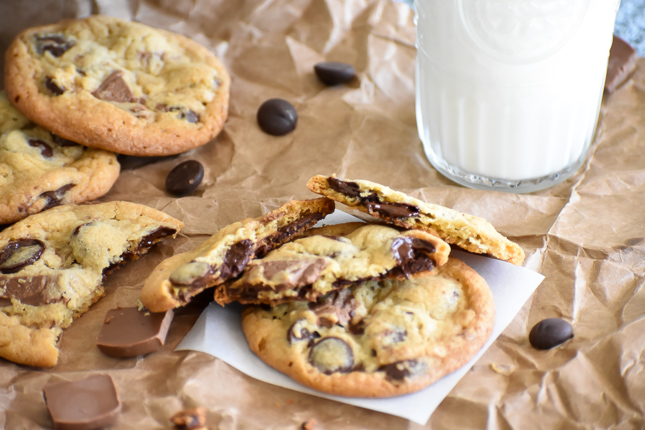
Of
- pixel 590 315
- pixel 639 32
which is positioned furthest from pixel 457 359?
pixel 639 32

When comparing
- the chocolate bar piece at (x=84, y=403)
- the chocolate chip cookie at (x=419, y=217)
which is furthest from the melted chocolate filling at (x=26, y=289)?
the chocolate chip cookie at (x=419, y=217)

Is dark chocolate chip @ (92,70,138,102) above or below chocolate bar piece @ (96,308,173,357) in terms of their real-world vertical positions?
above

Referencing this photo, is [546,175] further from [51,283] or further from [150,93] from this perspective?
[51,283]

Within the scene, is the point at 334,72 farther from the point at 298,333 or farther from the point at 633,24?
the point at 633,24

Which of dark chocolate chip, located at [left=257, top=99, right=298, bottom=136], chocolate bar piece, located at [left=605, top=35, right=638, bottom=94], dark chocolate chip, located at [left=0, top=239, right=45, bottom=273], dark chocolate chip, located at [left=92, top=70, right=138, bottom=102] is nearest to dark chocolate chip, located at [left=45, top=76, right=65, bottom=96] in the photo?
dark chocolate chip, located at [left=92, top=70, right=138, bottom=102]

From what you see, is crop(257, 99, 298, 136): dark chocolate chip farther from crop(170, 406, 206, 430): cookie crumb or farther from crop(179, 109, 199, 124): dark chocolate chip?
crop(170, 406, 206, 430): cookie crumb
